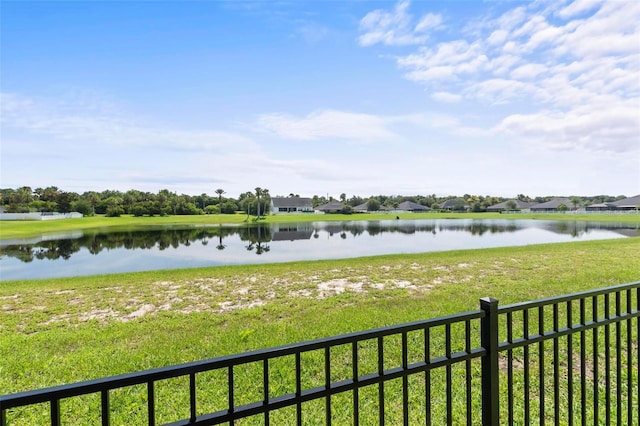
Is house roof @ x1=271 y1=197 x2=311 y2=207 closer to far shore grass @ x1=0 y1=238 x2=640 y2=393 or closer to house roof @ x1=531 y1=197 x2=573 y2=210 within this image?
house roof @ x1=531 y1=197 x2=573 y2=210

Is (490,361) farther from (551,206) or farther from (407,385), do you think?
(551,206)

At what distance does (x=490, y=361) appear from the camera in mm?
1773

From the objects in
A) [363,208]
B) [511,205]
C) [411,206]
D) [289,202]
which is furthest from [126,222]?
[511,205]

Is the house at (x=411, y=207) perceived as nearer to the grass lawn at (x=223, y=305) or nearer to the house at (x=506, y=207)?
the house at (x=506, y=207)

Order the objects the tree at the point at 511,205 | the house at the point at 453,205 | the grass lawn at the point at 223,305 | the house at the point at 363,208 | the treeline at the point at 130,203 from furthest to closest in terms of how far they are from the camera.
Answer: the tree at the point at 511,205
the house at the point at 363,208
the house at the point at 453,205
the treeline at the point at 130,203
the grass lawn at the point at 223,305

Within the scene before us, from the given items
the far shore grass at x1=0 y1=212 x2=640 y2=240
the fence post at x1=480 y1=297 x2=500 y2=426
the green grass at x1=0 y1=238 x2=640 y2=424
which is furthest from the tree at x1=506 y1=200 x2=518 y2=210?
the fence post at x1=480 y1=297 x2=500 y2=426

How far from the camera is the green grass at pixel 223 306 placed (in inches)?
164

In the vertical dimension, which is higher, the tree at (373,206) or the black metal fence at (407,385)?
the tree at (373,206)

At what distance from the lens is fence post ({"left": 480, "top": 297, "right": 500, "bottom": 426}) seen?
1.74 meters

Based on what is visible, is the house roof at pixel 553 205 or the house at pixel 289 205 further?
the house roof at pixel 553 205

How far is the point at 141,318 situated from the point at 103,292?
2775mm

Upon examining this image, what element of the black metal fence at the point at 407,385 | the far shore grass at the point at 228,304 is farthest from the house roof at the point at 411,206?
the black metal fence at the point at 407,385

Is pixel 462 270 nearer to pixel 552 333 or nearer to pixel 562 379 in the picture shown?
pixel 562 379

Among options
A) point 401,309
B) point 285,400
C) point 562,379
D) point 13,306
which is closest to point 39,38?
point 13,306
